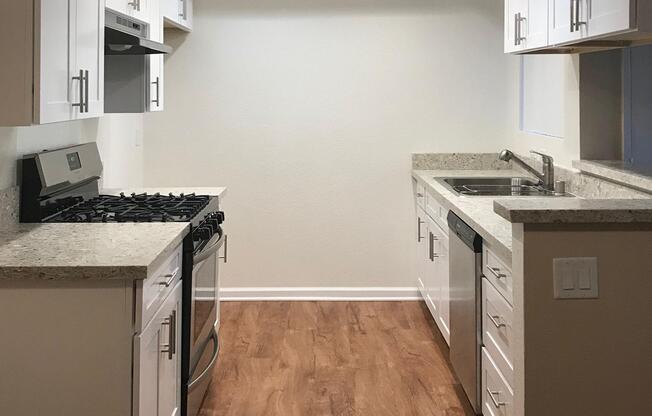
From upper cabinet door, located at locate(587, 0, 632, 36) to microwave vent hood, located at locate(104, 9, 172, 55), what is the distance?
1831 mm

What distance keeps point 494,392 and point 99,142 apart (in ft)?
8.17

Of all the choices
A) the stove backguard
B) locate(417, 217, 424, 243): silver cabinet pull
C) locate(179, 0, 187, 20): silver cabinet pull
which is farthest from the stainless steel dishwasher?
locate(179, 0, 187, 20): silver cabinet pull

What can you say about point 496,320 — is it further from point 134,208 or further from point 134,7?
point 134,7

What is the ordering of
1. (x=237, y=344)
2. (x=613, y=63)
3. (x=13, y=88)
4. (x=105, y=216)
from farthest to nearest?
(x=237, y=344), (x=613, y=63), (x=105, y=216), (x=13, y=88)

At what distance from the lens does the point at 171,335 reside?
2.69m

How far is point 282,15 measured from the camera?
5.45 metres

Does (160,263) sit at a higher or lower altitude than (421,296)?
higher

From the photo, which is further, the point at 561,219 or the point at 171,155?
the point at 171,155

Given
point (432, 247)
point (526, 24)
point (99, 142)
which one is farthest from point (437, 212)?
point (99, 142)

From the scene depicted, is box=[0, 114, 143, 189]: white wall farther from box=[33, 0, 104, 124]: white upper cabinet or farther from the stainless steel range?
box=[33, 0, 104, 124]: white upper cabinet

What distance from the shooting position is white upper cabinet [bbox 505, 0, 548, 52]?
11.1 feet

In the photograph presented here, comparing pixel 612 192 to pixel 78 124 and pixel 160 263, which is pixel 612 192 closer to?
pixel 160 263

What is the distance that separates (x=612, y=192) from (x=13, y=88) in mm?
2438

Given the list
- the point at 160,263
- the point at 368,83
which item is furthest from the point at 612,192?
the point at 368,83
